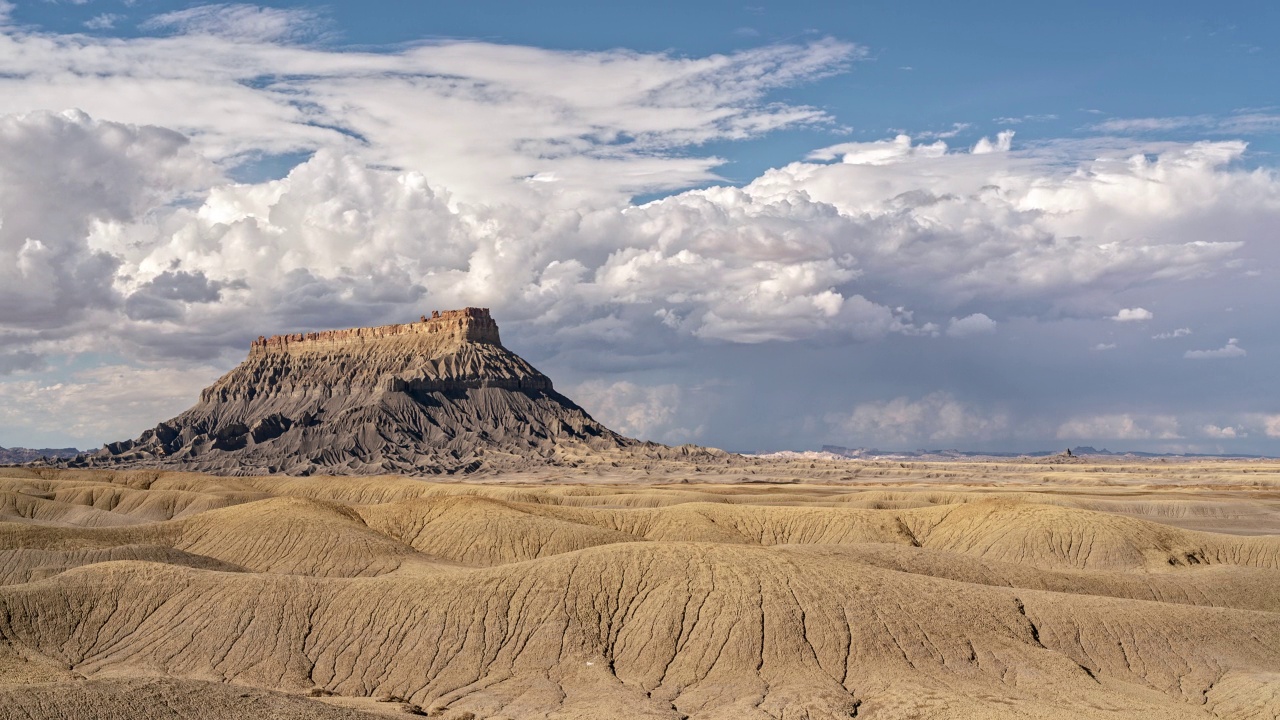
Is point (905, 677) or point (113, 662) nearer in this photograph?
point (905, 677)

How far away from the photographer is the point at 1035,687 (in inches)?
2534

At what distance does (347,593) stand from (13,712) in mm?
37325

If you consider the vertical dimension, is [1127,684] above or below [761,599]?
below

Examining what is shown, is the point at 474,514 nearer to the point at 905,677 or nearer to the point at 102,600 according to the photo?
the point at 102,600

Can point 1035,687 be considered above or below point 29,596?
below

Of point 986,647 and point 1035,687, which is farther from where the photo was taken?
point 986,647

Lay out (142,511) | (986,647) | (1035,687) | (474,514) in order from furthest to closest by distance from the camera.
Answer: (142,511), (474,514), (986,647), (1035,687)

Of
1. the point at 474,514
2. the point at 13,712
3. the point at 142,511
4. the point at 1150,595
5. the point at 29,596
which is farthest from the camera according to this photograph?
the point at 142,511

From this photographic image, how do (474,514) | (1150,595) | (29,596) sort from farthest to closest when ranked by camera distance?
(474,514) → (1150,595) → (29,596)

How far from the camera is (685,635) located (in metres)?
71.8

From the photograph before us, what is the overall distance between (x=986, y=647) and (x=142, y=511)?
407ft

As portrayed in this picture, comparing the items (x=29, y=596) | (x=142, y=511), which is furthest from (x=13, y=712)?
(x=142, y=511)

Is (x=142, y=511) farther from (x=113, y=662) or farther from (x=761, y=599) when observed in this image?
(x=761, y=599)

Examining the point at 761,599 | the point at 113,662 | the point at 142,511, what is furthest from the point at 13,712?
the point at 142,511
